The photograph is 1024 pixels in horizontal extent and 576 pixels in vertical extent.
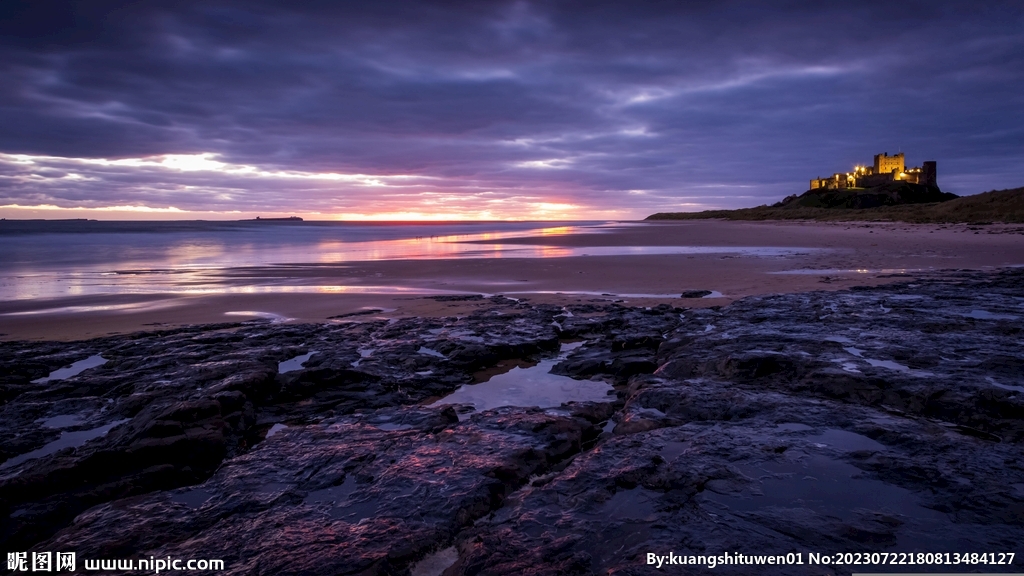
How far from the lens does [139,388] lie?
4766 millimetres

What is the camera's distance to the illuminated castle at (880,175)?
93688 millimetres

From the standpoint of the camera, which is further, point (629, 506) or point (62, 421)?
point (62, 421)

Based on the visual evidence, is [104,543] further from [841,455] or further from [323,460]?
[841,455]

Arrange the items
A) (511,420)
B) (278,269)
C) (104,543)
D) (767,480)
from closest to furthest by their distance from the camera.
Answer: (104,543)
(767,480)
(511,420)
(278,269)

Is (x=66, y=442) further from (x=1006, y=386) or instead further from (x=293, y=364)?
(x=1006, y=386)

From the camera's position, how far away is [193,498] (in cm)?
294

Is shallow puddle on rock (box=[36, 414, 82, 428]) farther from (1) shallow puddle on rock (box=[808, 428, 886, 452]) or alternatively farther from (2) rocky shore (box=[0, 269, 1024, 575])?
(1) shallow puddle on rock (box=[808, 428, 886, 452])

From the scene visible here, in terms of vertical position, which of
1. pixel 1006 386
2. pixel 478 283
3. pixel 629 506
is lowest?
pixel 629 506

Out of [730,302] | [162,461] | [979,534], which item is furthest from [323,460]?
[730,302]

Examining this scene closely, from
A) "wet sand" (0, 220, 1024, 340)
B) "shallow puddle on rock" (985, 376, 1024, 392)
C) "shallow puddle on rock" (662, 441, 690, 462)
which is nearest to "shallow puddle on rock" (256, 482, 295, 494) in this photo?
"shallow puddle on rock" (662, 441, 690, 462)

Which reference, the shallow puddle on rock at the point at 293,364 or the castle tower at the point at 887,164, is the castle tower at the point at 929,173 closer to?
the castle tower at the point at 887,164

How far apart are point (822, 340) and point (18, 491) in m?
6.67

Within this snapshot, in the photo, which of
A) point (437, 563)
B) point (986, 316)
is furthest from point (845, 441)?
point (986, 316)

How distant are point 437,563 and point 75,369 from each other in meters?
5.46
